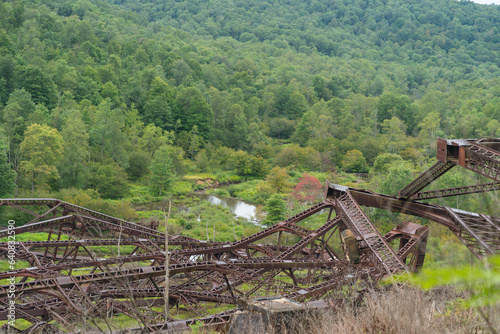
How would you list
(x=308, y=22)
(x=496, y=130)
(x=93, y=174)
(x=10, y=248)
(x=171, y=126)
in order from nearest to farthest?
(x=10, y=248) < (x=93, y=174) < (x=496, y=130) < (x=171, y=126) < (x=308, y=22)

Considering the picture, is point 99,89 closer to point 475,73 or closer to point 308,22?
point 475,73

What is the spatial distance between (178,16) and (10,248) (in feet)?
580

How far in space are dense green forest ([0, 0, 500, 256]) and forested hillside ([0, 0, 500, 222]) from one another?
10.1 inches

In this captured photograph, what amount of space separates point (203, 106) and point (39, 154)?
39757 millimetres

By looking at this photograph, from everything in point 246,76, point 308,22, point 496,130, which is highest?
point 308,22

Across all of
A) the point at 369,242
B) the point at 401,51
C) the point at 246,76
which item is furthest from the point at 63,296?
the point at 401,51

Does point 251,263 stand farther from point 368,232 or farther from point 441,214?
point 441,214

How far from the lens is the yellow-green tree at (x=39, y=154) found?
112ft

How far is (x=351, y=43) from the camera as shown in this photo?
172000 millimetres

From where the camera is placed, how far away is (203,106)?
236 ft

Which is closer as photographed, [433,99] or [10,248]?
[10,248]

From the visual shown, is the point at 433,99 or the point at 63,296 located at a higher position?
the point at 63,296

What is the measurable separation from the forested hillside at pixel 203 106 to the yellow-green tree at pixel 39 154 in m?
Answer: 0.12

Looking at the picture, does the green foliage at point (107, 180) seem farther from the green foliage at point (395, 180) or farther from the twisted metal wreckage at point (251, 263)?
the twisted metal wreckage at point (251, 263)
